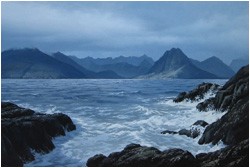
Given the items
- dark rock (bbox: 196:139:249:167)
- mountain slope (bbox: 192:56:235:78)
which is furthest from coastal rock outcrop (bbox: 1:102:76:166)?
mountain slope (bbox: 192:56:235:78)

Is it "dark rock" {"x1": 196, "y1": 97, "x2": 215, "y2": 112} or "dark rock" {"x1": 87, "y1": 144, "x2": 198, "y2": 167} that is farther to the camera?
"dark rock" {"x1": 196, "y1": 97, "x2": 215, "y2": 112}

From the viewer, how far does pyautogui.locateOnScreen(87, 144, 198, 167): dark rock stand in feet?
44.4

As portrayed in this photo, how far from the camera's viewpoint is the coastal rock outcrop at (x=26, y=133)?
1481 centimetres

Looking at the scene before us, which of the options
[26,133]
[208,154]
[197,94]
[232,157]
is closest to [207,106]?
[197,94]

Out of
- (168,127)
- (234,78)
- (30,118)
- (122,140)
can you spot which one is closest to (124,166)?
(122,140)

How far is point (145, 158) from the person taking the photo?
14000 millimetres

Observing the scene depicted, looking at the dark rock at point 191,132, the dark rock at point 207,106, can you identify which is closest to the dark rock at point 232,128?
the dark rock at point 191,132

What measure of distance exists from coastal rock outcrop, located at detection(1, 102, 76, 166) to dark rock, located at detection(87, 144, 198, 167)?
3265 millimetres

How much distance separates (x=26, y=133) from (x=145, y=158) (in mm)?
7632

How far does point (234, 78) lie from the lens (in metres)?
32.1

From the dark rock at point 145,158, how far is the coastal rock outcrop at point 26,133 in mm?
3265

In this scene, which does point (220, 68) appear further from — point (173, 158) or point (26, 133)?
point (173, 158)

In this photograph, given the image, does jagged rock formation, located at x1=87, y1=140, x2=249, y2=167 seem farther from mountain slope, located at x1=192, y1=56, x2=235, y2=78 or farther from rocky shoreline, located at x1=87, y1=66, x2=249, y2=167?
mountain slope, located at x1=192, y1=56, x2=235, y2=78

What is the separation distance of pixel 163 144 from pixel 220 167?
7.47 m
